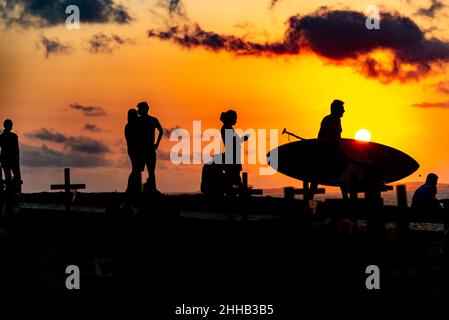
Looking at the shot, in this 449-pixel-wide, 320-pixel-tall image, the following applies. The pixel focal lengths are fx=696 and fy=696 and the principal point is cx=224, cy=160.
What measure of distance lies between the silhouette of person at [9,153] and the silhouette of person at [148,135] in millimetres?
7229

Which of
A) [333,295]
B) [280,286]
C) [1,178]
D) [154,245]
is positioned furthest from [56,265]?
[1,178]

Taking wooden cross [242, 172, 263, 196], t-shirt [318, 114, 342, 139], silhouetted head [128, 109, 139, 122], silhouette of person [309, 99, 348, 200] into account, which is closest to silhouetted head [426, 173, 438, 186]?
silhouette of person [309, 99, 348, 200]

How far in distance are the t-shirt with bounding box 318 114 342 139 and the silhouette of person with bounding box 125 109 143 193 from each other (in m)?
5.47

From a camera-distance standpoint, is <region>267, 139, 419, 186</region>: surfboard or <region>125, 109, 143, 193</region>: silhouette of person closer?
<region>125, 109, 143, 193</region>: silhouette of person

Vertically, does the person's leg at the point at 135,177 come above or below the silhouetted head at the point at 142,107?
below

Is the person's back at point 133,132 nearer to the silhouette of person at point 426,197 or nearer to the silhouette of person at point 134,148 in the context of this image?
the silhouette of person at point 134,148

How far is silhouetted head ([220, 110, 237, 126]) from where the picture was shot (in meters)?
19.3

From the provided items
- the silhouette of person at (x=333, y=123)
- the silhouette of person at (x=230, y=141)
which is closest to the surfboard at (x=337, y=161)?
the silhouette of person at (x=333, y=123)

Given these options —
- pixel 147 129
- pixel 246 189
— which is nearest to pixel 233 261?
pixel 246 189

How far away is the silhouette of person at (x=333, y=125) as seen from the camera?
19.7 m

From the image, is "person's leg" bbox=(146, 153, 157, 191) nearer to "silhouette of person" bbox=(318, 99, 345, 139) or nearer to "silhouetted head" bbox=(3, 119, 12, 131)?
"silhouette of person" bbox=(318, 99, 345, 139)

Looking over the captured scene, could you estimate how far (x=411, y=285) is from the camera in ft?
41.4

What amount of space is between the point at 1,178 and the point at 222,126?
39.6ft
